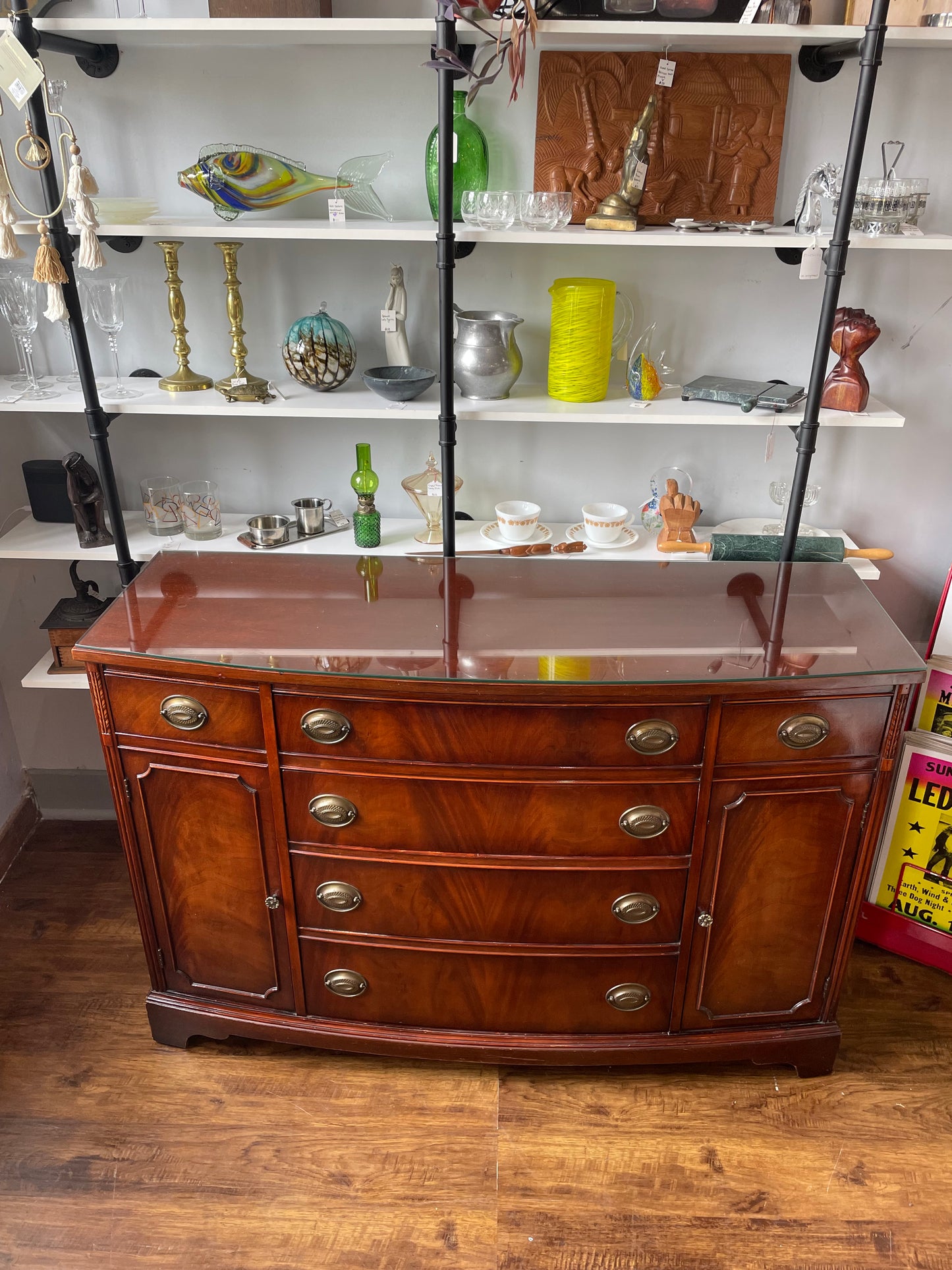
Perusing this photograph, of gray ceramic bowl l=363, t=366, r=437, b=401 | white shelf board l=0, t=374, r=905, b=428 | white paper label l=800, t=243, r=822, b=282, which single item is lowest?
white shelf board l=0, t=374, r=905, b=428

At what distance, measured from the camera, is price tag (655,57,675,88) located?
1.83 meters

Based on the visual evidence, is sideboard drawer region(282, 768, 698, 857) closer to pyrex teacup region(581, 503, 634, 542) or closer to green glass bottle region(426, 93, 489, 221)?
pyrex teacup region(581, 503, 634, 542)

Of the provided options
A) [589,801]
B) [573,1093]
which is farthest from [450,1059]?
[589,801]

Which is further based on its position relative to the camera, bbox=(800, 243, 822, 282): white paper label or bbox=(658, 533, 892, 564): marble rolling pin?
bbox=(658, 533, 892, 564): marble rolling pin

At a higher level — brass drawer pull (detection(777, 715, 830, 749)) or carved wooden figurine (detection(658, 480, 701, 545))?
carved wooden figurine (detection(658, 480, 701, 545))

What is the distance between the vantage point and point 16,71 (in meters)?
1.60

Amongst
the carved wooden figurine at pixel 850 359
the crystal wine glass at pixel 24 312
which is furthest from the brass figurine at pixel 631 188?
the crystal wine glass at pixel 24 312

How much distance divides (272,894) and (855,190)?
165 cm

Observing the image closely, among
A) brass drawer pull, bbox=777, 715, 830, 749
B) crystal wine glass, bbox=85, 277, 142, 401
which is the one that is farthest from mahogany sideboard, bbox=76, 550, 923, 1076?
crystal wine glass, bbox=85, 277, 142, 401

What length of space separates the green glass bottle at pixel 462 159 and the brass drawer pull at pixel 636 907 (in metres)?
1.33

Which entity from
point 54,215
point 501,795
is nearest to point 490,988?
point 501,795

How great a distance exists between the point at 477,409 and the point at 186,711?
0.82m

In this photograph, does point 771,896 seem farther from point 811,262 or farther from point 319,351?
point 319,351

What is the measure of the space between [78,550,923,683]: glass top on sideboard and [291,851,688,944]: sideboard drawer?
395 millimetres
